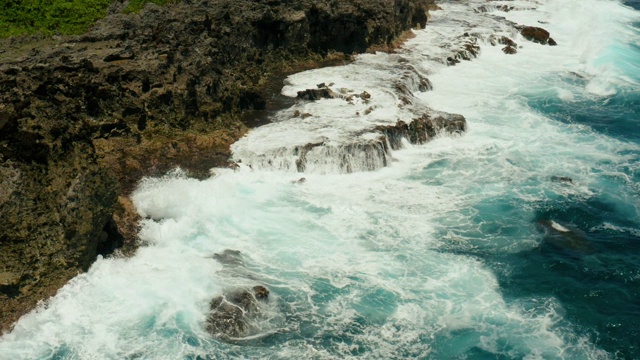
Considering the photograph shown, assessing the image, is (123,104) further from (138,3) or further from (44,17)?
(138,3)

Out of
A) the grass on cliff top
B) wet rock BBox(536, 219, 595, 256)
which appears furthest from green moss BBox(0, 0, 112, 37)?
wet rock BBox(536, 219, 595, 256)

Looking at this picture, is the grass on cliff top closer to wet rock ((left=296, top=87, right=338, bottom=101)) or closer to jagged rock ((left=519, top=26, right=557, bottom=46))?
wet rock ((left=296, top=87, right=338, bottom=101))

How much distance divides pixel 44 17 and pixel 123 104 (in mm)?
9277

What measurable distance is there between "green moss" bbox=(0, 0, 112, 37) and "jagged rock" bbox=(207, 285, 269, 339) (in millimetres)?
18602

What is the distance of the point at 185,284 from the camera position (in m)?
18.6

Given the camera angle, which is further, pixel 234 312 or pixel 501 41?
pixel 501 41

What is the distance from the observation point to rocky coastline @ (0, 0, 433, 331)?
59.1 feet

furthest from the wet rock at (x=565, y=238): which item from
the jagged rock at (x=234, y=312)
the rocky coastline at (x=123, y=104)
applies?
the rocky coastline at (x=123, y=104)

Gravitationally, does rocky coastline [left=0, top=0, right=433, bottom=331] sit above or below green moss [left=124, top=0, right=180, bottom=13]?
below

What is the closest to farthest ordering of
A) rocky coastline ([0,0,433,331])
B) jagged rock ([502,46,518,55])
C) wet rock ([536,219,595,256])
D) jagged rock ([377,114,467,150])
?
rocky coastline ([0,0,433,331]), wet rock ([536,219,595,256]), jagged rock ([377,114,467,150]), jagged rock ([502,46,518,55])

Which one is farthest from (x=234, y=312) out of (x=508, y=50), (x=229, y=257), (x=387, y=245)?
(x=508, y=50)

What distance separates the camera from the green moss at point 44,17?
29.4 m

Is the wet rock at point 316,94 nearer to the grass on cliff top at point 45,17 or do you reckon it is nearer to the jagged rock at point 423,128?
the jagged rock at point 423,128

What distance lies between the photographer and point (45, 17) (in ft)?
99.6
